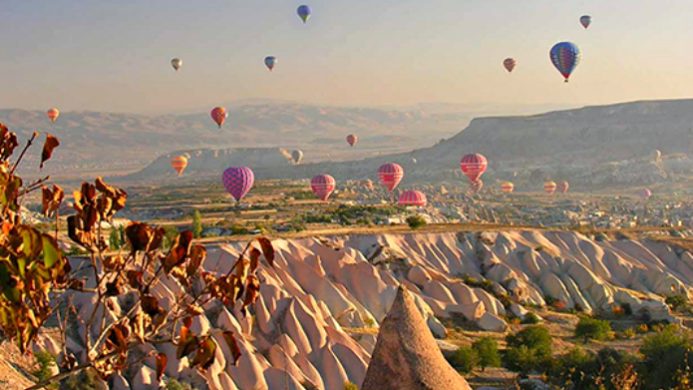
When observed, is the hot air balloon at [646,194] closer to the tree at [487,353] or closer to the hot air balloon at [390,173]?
the hot air balloon at [390,173]

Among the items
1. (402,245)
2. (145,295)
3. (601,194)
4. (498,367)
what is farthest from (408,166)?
(145,295)

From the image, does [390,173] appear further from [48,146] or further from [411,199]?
[48,146]

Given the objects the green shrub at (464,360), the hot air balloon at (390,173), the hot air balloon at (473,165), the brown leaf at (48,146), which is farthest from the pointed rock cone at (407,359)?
the hot air balloon at (473,165)

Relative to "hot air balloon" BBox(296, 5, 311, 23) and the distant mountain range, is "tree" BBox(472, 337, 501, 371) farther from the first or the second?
the distant mountain range

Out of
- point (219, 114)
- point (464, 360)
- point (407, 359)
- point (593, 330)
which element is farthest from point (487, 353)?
point (219, 114)

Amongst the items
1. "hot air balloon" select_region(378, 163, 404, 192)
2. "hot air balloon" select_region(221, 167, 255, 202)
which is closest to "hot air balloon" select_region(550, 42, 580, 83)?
"hot air balloon" select_region(378, 163, 404, 192)

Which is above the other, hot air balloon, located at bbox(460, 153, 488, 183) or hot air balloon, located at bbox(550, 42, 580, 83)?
hot air balloon, located at bbox(550, 42, 580, 83)
